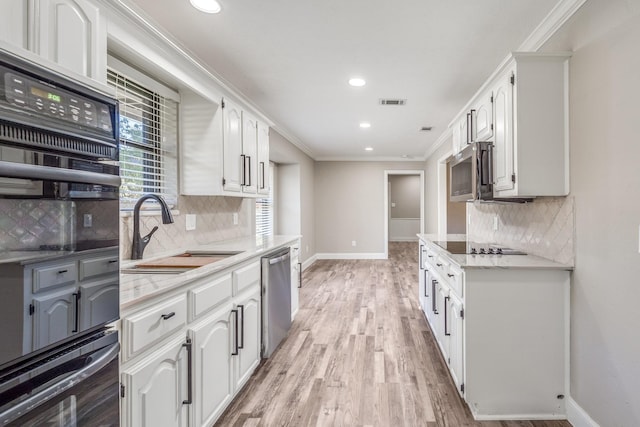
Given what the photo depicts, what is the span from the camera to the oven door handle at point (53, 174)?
0.73m

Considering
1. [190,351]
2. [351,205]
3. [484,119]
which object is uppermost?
[484,119]

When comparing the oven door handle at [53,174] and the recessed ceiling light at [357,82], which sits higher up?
the recessed ceiling light at [357,82]

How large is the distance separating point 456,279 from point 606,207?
87 centimetres

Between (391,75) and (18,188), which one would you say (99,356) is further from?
(391,75)

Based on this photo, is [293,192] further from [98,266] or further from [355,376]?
[98,266]

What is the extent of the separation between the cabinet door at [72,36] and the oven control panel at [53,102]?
179 mm

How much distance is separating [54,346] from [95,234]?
11.9 inches

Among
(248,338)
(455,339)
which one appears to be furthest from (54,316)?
(455,339)

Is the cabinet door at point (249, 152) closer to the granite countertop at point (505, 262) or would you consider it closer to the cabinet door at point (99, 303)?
the granite countertop at point (505, 262)

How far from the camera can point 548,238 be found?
2.13m

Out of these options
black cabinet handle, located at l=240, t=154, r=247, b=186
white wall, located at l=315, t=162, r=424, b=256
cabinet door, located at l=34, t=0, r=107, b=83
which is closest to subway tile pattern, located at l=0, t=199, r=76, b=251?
cabinet door, located at l=34, t=0, r=107, b=83

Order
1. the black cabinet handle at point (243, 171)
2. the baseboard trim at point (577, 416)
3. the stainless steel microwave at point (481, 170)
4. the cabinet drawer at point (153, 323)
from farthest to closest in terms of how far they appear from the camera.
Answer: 1. the black cabinet handle at point (243, 171)
2. the stainless steel microwave at point (481, 170)
3. the baseboard trim at point (577, 416)
4. the cabinet drawer at point (153, 323)

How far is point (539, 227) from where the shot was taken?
88.4 inches

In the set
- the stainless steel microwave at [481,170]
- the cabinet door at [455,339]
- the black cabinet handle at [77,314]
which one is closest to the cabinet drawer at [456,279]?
the cabinet door at [455,339]
